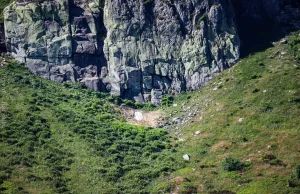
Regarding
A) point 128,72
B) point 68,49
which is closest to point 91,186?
point 128,72

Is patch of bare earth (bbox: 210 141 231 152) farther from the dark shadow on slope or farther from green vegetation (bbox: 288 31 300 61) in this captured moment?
the dark shadow on slope

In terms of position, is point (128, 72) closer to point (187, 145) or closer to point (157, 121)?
point (157, 121)

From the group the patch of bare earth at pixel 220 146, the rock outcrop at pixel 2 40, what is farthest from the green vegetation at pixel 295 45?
the rock outcrop at pixel 2 40

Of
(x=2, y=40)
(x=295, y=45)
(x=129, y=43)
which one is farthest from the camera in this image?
(x=2, y=40)

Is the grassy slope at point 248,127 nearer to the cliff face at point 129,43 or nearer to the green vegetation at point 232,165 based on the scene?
the green vegetation at point 232,165

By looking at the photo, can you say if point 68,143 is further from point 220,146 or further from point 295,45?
point 295,45

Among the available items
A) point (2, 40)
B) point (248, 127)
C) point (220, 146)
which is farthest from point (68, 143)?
point (2, 40)
